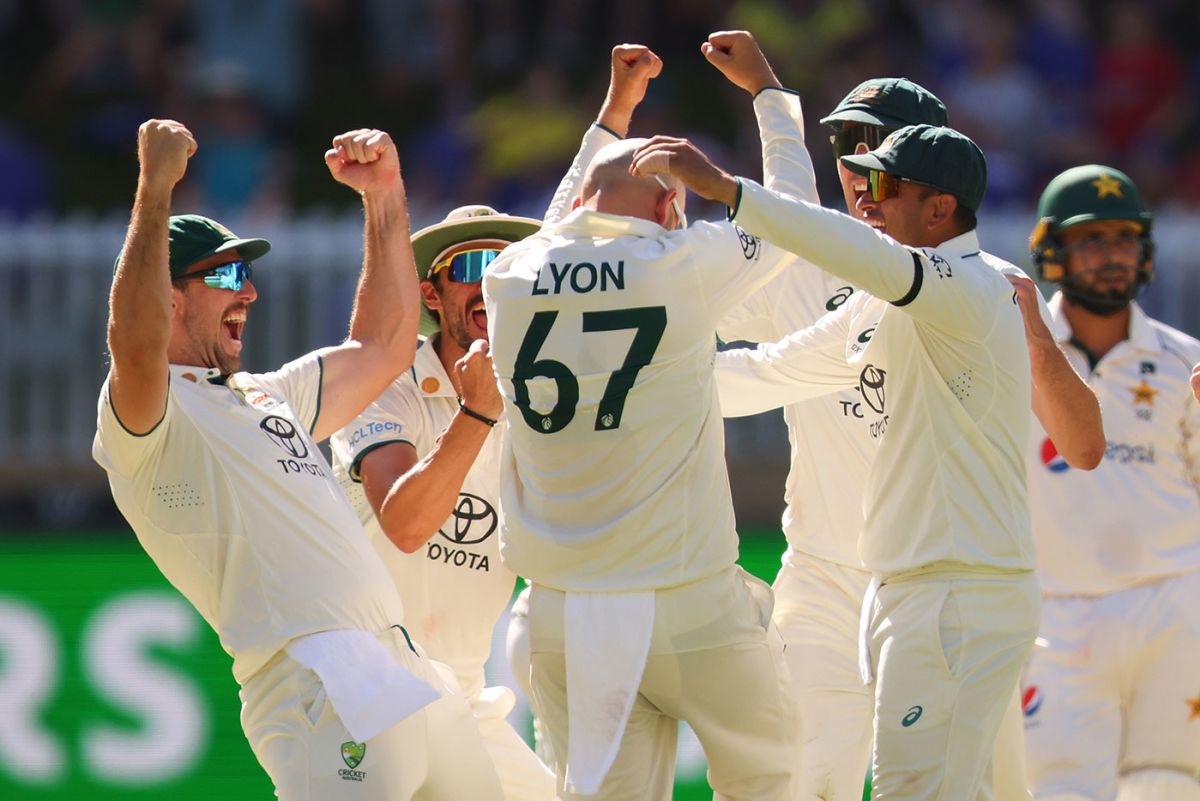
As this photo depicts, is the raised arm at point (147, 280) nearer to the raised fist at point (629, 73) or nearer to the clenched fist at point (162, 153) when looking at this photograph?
the clenched fist at point (162, 153)

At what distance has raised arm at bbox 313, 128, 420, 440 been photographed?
610 centimetres

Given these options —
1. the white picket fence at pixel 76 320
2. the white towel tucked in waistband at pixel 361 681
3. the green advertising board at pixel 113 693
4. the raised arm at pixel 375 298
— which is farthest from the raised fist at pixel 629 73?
the white picket fence at pixel 76 320

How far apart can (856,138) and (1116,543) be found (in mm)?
1865

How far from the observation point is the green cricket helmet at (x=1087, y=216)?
7262 mm

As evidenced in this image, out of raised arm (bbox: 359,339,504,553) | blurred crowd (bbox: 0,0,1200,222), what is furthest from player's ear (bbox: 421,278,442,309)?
blurred crowd (bbox: 0,0,1200,222)

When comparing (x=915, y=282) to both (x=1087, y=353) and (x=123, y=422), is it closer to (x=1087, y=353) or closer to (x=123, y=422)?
(x=123, y=422)

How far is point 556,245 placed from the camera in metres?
5.32

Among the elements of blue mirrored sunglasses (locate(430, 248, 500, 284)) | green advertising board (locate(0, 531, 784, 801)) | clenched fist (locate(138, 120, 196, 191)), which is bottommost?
green advertising board (locate(0, 531, 784, 801))

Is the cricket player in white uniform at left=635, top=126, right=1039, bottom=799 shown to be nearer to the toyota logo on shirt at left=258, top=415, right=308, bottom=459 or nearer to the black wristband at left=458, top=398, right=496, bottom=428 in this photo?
the black wristband at left=458, top=398, right=496, bottom=428

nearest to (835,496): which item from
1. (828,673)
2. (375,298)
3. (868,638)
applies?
(828,673)

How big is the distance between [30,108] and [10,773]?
8.40m

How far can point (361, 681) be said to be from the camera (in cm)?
537

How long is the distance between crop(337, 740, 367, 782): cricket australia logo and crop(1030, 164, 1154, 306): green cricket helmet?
3264 millimetres

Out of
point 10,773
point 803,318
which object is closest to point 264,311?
point 10,773
